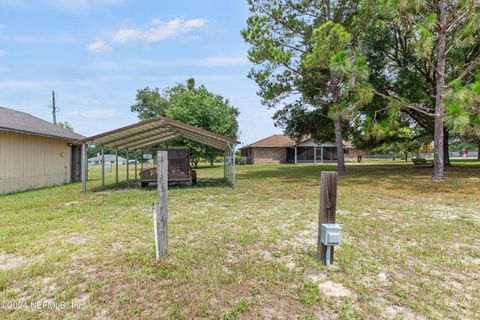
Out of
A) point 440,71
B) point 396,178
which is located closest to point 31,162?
point 396,178

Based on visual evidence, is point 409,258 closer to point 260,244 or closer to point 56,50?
point 260,244

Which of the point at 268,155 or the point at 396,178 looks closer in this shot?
the point at 396,178

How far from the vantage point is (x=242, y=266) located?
3.37 metres

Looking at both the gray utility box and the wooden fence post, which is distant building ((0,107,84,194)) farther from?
the gray utility box

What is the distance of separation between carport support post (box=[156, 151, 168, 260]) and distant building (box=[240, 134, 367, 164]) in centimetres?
3087

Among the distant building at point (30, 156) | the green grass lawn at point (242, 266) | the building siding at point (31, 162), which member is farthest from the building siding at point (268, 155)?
the green grass lawn at point (242, 266)

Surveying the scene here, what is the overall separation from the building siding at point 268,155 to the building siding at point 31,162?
2321cm

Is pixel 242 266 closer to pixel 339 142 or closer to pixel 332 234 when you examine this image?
pixel 332 234

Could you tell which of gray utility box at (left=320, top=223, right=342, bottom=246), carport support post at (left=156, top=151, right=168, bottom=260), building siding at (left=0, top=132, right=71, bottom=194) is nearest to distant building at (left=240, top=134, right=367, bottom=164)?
building siding at (left=0, top=132, right=71, bottom=194)

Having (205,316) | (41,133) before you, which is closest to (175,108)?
Answer: (41,133)

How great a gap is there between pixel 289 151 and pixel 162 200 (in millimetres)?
32901

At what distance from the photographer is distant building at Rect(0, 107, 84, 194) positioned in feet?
32.8

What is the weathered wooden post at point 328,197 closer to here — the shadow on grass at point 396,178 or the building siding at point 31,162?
the shadow on grass at point 396,178

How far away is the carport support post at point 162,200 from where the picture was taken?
3363 mm
